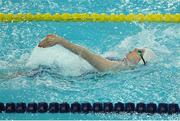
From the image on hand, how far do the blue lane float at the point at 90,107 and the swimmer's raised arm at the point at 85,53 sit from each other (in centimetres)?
35

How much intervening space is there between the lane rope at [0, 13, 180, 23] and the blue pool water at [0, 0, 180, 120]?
0.06 m

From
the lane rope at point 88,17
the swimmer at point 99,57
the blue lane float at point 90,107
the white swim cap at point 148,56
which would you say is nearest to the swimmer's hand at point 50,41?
the swimmer at point 99,57

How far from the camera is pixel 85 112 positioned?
2.91 m

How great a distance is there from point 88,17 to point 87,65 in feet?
2.07

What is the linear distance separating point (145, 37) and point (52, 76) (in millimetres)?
867

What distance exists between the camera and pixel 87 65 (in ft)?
10.4

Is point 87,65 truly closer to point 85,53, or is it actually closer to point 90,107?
point 85,53

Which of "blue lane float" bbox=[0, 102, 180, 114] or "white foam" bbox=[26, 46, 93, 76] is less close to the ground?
"white foam" bbox=[26, 46, 93, 76]

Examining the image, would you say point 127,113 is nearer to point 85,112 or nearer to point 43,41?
point 85,112

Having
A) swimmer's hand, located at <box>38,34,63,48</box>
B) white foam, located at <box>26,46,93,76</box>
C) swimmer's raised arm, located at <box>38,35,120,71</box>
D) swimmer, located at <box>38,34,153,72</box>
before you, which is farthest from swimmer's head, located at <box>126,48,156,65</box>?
swimmer's hand, located at <box>38,34,63,48</box>

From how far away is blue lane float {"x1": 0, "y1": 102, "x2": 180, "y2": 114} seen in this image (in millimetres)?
2889

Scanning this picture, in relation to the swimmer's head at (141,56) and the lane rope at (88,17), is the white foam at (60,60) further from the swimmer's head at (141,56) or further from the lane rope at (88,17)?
the lane rope at (88,17)

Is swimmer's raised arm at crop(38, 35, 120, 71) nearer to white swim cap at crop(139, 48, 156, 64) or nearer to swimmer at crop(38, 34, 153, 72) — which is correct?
swimmer at crop(38, 34, 153, 72)

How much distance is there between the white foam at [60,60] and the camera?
3.14m
